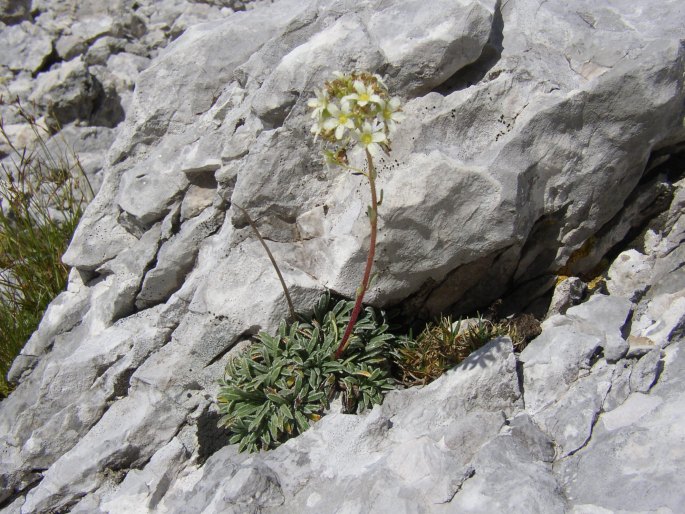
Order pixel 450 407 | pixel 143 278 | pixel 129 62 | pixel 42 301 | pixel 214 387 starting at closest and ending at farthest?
pixel 450 407, pixel 214 387, pixel 143 278, pixel 42 301, pixel 129 62

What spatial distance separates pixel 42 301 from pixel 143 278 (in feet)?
5.24

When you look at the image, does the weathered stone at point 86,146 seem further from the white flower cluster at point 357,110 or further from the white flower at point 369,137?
the white flower at point 369,137

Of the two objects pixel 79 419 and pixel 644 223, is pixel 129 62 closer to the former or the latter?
pixel 79 419

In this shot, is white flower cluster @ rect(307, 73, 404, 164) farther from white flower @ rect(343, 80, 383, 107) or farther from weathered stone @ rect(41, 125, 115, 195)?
weathered stone @ rect(41, 125, 115, 195)

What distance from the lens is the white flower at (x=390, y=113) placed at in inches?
154

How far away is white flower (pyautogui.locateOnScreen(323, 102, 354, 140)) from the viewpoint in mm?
3820

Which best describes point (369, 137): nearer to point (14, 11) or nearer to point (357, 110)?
point (357, 110)

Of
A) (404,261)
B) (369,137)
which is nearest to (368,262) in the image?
(404,261)

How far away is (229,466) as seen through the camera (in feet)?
15.3

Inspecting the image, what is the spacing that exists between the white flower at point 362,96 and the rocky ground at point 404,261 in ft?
3.60

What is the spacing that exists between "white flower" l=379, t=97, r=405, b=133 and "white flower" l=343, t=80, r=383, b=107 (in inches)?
3.4

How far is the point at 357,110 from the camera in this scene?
3.84m

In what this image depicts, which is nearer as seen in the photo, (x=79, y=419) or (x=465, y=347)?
(x=465, y=347)

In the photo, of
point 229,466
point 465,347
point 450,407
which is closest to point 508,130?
point 465,347
